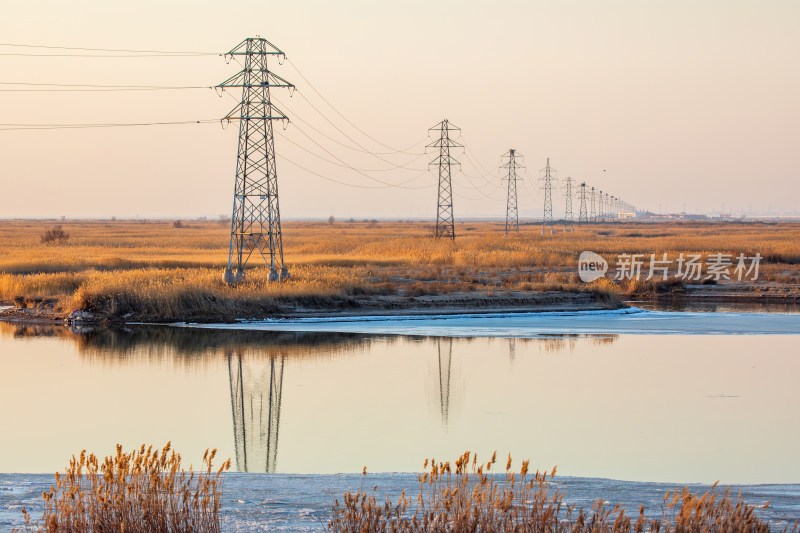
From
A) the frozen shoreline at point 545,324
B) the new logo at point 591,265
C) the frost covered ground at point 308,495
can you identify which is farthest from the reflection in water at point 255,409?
the new logo at point 591,265

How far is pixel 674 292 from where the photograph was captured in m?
37.3

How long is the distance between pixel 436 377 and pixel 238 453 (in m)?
6.93

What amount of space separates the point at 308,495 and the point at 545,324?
19174mm

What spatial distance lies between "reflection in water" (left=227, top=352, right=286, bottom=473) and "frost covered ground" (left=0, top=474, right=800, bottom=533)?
5.88 feet

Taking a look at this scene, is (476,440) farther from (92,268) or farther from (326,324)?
(92,268)

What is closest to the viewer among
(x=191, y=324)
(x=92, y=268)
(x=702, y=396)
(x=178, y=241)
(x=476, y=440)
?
(x=476, y=440)

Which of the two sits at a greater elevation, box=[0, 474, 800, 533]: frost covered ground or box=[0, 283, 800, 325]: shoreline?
box=[0, 283, 800, 325]: shoreline

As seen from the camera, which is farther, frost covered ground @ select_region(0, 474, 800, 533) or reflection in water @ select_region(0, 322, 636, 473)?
reflection in water @ select_region(0, 322, 636, 473)

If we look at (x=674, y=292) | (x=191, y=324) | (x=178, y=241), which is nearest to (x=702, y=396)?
(x=191, y=324)

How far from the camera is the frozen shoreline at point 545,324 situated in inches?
947

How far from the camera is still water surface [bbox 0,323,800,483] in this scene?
10797mm

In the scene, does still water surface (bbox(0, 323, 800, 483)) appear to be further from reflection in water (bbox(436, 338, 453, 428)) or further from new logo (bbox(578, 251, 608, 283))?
new logo (bbox(578, 251, 608, 283))

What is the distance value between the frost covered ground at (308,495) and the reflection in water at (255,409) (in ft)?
5.88

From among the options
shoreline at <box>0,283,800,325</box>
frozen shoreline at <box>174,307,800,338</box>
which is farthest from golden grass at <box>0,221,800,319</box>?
frozen shoreline at <box>174,307,800,338</box>
